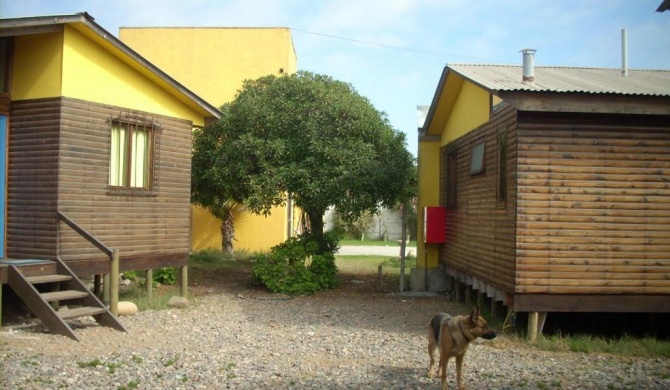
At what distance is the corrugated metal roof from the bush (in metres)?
5.60

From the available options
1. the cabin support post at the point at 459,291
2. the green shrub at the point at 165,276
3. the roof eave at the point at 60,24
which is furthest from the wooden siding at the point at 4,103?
the cabin support post at the point at 459,291

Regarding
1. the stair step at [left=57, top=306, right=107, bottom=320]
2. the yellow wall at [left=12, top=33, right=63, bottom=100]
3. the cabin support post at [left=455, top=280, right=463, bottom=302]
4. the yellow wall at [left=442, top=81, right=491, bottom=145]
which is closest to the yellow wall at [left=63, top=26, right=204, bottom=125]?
the yellow wall at [left=12, top=33, right=63, bottom=100]

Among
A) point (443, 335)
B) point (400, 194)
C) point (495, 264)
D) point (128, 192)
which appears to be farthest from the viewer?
point (400, 194)

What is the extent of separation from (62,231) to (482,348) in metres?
6.84

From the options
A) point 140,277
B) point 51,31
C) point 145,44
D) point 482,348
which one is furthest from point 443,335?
point 145,44

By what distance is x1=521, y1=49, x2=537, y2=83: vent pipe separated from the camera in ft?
34.8

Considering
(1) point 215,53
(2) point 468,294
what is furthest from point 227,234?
(2) point 468,294

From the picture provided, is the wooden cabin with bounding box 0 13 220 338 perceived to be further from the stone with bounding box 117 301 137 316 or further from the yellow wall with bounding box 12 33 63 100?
the stone with bounding box 117 301 137 316

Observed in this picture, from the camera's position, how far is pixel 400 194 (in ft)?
51.4

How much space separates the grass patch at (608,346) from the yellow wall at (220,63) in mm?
14444

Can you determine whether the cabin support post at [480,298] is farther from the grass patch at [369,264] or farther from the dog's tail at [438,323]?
the grass patch at [369,264]

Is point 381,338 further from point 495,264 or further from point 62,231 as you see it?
point 62,231

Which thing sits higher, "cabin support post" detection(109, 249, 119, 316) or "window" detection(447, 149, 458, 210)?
"window" detection(447, 149, 458, 210)

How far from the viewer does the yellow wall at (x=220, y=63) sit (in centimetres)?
2339
